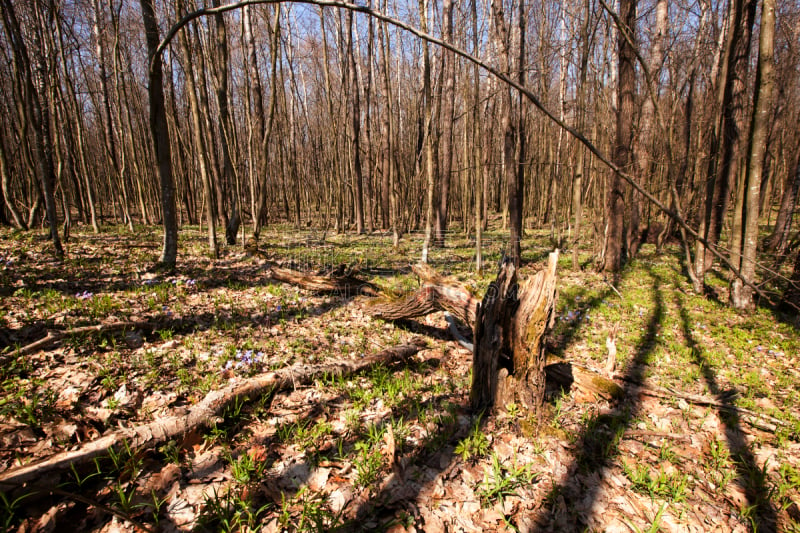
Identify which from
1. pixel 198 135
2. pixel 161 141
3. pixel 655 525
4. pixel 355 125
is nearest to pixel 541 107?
pixel 655 525

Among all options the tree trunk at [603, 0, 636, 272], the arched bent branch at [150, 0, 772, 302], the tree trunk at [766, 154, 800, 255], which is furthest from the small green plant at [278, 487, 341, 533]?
the tree trunk at [766, 154, 800, 255]

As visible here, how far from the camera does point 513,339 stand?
338cm

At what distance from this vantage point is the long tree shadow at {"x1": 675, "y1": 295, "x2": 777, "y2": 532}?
103 inches

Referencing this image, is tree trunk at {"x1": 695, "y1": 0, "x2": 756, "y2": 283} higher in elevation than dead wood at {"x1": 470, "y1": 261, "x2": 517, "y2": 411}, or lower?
higher

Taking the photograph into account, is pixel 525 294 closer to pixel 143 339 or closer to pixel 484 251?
pixel 143 339

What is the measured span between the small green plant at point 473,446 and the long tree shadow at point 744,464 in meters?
1.81

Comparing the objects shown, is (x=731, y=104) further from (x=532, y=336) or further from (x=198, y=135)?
(x=198, y=135)

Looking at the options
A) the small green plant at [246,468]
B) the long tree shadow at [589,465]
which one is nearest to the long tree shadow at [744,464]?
the long tree shadow at [589,465]

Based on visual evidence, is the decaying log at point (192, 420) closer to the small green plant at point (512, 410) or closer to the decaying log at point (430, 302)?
the decaying log at point (430, 302)

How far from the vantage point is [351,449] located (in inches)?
118

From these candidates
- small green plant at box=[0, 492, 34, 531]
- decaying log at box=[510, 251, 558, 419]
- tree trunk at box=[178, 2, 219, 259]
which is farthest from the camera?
tree trunk at box=[178, 2, 219, 259]

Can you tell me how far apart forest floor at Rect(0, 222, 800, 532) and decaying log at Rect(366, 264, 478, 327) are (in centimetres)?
27

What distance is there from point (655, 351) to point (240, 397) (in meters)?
5.56

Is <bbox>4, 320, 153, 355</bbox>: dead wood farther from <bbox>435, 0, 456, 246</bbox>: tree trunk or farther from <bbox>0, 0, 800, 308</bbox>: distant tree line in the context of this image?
<bbox>435, 0, 456, 246</bbox>: tree trunk
